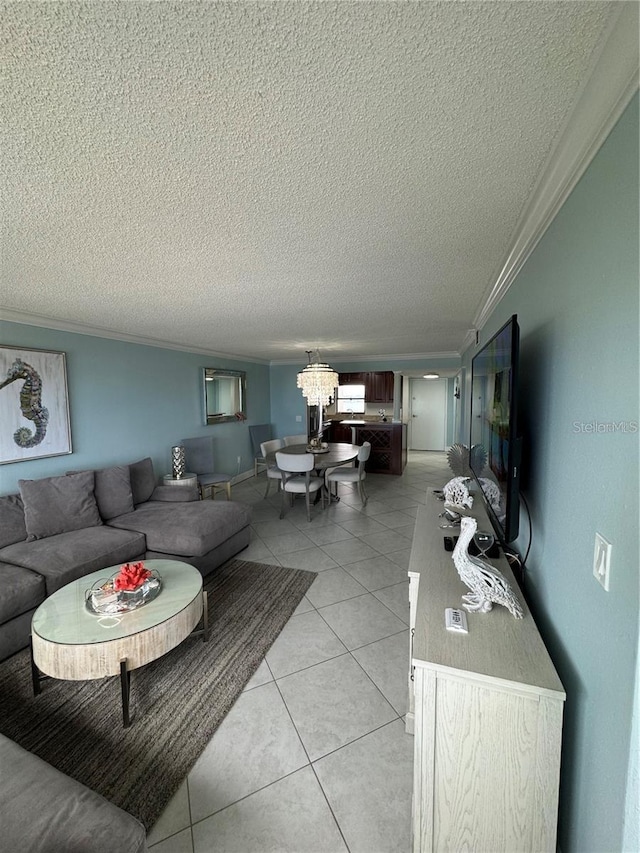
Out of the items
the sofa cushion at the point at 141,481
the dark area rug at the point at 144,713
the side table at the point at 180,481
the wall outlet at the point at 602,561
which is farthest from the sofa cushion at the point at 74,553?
the wall outlet at the point at 602,561

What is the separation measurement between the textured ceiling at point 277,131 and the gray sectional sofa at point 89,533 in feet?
5.69

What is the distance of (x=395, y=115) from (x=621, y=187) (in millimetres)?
568

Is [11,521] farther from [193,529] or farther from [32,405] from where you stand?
[193,529]

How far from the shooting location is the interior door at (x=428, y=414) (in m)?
9.16

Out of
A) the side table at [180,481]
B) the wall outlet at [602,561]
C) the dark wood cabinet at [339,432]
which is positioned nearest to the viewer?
the wall outlet at [602,561]

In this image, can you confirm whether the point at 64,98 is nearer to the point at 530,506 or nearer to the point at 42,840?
the point at 42,840

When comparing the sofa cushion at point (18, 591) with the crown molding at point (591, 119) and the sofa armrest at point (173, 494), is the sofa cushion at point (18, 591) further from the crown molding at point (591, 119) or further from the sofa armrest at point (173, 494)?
the crown molding at point (591, 119)

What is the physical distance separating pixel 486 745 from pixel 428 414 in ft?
29.0

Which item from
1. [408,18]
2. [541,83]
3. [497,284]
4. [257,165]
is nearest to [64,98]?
[257,165]

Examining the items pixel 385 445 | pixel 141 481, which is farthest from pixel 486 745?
pixel 385 445

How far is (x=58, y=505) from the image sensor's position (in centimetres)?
273

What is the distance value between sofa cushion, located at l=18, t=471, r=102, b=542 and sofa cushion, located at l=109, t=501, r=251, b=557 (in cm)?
26

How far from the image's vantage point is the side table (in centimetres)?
411

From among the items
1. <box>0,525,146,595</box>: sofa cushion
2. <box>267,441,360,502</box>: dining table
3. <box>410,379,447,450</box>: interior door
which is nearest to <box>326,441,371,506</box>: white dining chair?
<box>267,441,360,502</box>: dining table
